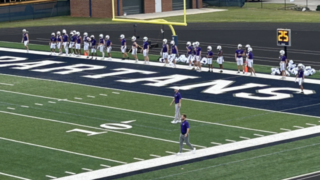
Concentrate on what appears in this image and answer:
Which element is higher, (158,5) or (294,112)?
(158,5)

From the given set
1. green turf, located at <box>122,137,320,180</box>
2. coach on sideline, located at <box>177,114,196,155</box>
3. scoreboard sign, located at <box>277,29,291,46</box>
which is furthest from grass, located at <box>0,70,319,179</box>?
scoreboard sign, located at <box>277,29,291,46</box>

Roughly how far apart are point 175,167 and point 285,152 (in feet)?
12.6

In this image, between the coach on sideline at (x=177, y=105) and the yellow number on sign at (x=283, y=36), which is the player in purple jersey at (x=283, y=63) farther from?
the coach on sideline at (x=177, y=105)

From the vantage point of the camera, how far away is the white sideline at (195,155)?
70.7 ft

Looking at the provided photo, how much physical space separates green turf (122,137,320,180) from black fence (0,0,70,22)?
43749 mm

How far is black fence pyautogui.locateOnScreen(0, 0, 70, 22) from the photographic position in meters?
63.0

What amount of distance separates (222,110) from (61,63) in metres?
15.2

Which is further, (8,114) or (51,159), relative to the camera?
(8,114)

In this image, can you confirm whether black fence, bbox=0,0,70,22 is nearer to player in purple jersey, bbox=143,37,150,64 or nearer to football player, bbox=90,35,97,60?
football player, bbox=90,35,97,60

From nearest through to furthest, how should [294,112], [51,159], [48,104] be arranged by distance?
1. [51,159]
2. [294,112]
3. [48,104]

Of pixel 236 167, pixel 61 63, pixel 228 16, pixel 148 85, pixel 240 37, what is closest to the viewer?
pixel 236 167

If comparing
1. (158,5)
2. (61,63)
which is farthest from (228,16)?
(61,63)

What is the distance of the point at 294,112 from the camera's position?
28.8m

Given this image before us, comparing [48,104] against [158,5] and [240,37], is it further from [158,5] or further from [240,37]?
[158,5]
